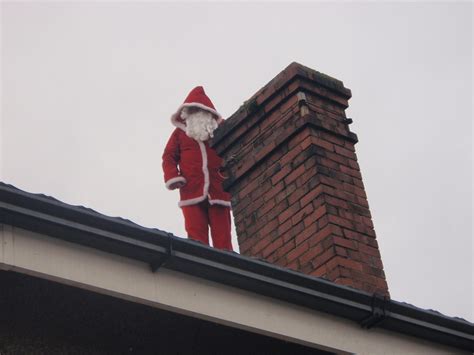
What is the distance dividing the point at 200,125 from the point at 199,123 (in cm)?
4

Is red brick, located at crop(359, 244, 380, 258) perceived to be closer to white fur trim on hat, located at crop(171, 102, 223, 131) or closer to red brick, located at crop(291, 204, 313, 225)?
red brick, located at crop(291, 204, 313, 225)

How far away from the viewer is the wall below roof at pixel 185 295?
4359 millimetres

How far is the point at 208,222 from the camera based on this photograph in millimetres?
8094

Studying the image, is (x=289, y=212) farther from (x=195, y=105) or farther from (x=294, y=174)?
(x=195, y=105)

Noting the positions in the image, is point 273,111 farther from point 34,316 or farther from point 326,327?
point 34,316

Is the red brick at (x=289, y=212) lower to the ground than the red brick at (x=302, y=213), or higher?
higher

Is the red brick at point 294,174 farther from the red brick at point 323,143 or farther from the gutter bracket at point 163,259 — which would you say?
the gutter bracket at point 163,259

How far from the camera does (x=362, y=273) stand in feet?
21.4

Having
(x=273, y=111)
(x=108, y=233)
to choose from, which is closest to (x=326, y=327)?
(x=108, y=233)

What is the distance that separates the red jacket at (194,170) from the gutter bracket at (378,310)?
8.55 feet

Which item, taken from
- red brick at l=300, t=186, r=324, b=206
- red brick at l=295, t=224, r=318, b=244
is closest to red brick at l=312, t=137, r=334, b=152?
red brick at l=300, t=186, r=324, b=206

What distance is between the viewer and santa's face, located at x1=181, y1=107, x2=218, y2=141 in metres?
8.29

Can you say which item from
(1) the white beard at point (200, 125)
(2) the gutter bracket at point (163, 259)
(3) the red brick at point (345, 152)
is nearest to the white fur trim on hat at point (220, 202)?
(1) the white beard at point (200, 125)

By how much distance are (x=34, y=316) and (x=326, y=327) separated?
1.65 m
